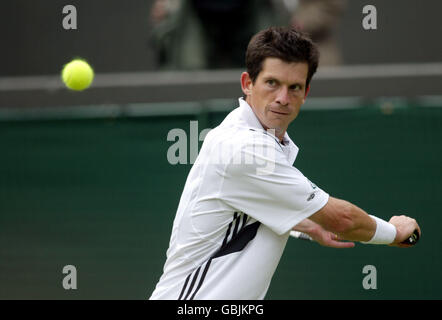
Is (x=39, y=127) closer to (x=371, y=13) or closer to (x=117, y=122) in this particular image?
(x=117, y=122)

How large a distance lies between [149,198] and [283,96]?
235 cm

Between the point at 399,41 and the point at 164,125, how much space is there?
2667 mm

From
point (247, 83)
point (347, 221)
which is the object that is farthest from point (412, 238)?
point (247, 83)

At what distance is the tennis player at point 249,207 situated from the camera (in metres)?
3.15

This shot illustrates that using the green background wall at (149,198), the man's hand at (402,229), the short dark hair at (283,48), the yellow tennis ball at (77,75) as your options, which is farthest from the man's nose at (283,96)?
the green background wall at (149,198)

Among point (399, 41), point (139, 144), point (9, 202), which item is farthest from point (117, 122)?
point (399, 41)

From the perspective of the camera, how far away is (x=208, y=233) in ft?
10.4

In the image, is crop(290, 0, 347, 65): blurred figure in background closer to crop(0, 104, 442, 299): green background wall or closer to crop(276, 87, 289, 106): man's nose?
crop(0, 104, 442, 299): green background wall

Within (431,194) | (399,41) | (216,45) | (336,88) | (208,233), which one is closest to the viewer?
(208,233)

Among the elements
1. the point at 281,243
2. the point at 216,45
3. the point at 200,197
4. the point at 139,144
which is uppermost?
the point at 216,45

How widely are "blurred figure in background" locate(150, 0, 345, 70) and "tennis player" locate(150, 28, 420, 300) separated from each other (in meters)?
2.98

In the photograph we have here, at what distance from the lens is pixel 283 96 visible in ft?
10.8

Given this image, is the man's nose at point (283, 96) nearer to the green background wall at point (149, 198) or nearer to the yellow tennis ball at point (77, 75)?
the yellow tennis ball at point (77, 75)

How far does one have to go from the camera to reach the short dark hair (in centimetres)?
329
